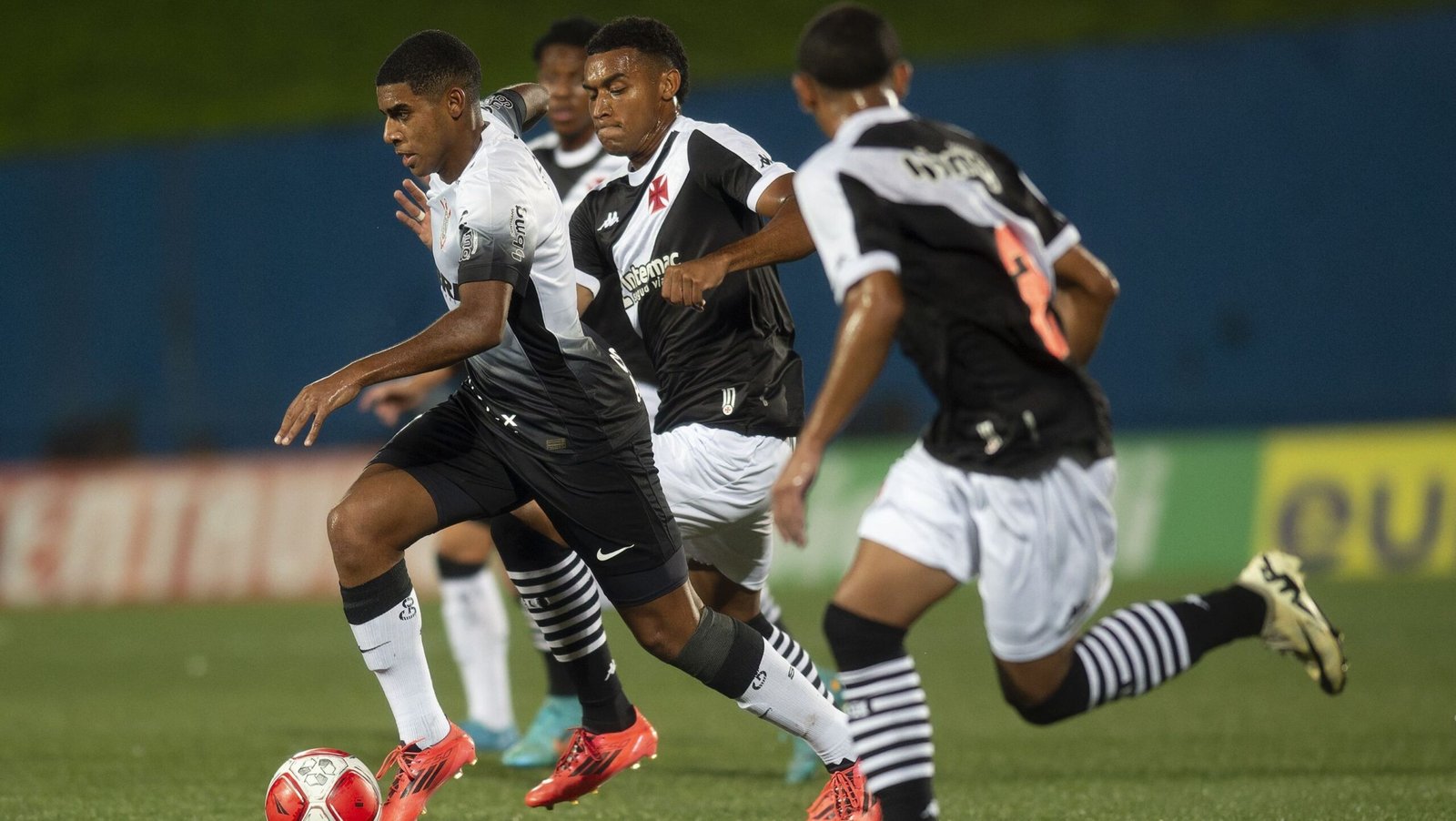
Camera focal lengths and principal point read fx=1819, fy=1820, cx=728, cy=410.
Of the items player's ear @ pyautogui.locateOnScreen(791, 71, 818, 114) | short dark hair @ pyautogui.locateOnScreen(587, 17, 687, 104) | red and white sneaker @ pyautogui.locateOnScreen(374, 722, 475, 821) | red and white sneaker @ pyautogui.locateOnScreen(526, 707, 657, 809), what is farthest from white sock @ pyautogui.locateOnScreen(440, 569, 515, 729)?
player's ear @ pyautogui.locateOnScreen(791, 71, 818, 114)

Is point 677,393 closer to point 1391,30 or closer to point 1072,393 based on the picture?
point 1072,393

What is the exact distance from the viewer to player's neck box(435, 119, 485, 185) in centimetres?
528

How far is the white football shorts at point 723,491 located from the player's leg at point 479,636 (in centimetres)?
161

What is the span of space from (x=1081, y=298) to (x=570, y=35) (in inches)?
137

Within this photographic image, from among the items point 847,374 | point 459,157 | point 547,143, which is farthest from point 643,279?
point 847,374

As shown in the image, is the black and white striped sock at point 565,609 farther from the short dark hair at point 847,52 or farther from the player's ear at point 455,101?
the short dark hair at point 847,52

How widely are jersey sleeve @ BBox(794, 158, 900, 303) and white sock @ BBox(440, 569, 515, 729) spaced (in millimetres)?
3612

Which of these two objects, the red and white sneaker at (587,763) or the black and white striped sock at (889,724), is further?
the red and white sneaker at (587,763)

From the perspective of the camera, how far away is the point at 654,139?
610 centimetres

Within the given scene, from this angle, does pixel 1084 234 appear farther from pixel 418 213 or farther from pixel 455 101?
pixel 455 101

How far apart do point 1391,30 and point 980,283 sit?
1245 cm

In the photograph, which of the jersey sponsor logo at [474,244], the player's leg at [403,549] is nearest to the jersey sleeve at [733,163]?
the jersey sponsor logo at [474,244]

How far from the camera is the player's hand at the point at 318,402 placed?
15.1 ft

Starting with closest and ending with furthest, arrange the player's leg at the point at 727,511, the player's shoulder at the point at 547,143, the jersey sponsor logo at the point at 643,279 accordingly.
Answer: the player's leg at the point at 727,511, the jersey sponsor logo at the point at 643,279, the player's shoulder at the point at 547,143
